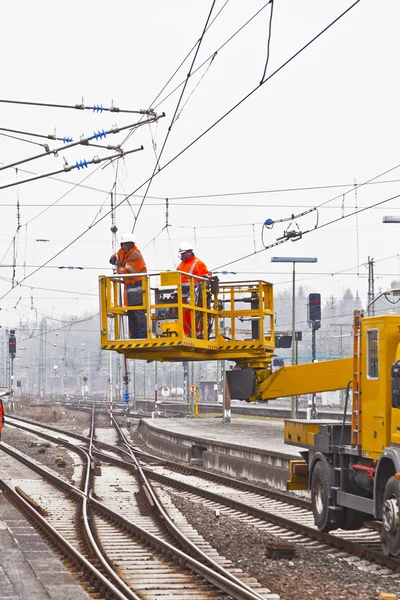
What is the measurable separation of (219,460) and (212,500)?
8.60 meters

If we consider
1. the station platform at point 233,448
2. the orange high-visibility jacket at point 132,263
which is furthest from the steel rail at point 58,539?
the station platform at point 233,448

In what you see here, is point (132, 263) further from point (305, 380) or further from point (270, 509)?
point (270, 509)

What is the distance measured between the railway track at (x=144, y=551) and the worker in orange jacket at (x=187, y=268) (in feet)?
10.0

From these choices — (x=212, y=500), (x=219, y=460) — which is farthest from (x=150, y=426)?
(x=212, y=500)

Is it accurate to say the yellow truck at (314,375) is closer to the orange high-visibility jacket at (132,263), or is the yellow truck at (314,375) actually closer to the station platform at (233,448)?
the orange high-visibility jacket at (132,263)

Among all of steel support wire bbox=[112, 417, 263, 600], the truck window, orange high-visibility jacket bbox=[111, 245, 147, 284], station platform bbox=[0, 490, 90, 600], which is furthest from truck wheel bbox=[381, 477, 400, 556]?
orange high-visibility jacket bbox=[111, 245, 147, 284]

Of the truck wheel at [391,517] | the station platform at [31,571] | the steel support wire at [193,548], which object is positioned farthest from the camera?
the truck wheel at [391,517]

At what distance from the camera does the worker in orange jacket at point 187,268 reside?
14452 mm

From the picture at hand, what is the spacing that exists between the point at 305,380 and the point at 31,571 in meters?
5.66

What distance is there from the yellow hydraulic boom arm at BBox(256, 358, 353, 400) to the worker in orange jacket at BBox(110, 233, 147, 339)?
2223mm

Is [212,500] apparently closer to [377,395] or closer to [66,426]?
[377,395]

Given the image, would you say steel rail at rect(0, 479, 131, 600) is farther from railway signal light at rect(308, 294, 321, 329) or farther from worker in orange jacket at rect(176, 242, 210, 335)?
railway signal light at rect(308, 294, 321, 329)

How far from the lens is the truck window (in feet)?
42.2

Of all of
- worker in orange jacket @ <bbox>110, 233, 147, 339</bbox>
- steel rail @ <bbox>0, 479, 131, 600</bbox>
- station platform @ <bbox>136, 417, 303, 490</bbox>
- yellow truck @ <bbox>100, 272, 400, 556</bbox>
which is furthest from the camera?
station platform @ <bbox>136, 417, 303, 490</bbox>
